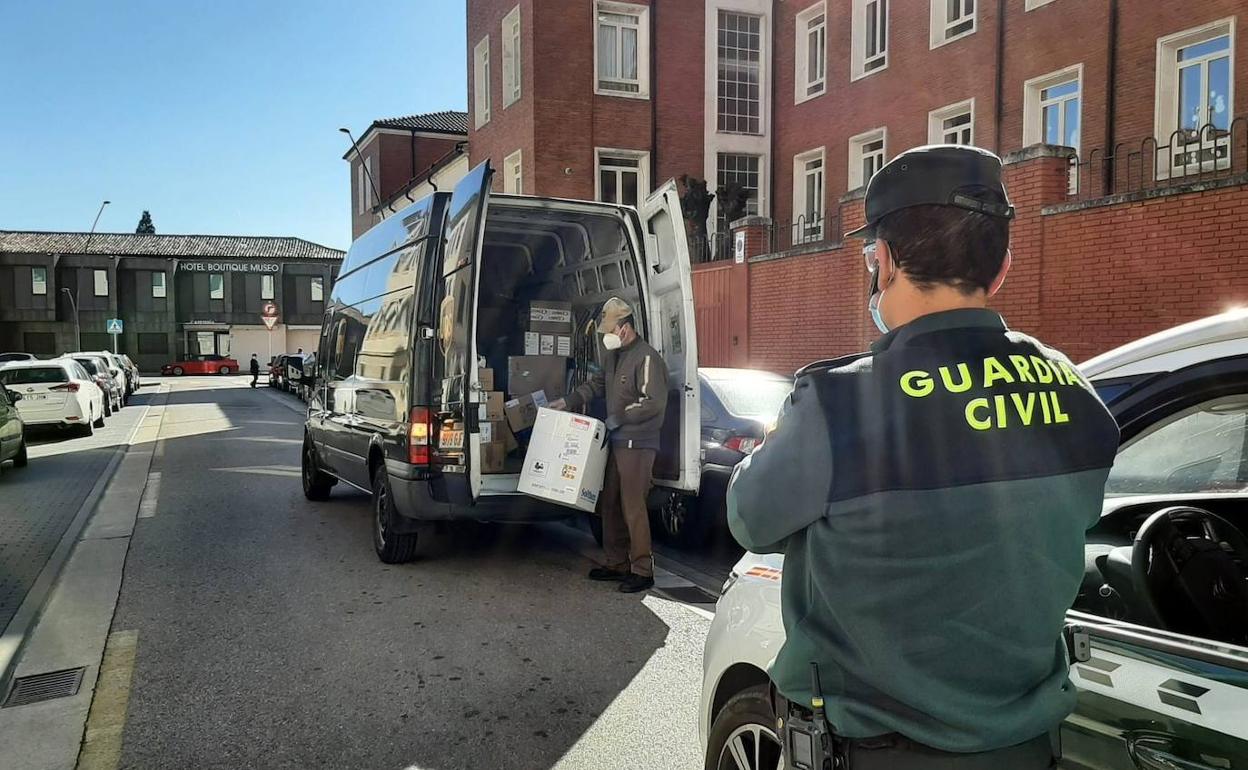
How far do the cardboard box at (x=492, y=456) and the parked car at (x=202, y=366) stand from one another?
60.4 m

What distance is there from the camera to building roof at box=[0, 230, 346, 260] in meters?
65.9

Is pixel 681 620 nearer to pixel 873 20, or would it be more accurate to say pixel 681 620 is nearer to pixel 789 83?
pixel 873 20

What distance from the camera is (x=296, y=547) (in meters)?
7.81

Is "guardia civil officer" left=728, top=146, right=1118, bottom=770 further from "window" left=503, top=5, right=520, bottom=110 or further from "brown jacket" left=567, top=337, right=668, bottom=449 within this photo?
"window" left=503, top=5, right=520, bottom=110

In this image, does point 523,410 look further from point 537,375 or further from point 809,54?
point 809,54

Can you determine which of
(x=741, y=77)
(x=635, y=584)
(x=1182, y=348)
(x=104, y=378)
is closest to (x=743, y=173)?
(x=741, y=77)

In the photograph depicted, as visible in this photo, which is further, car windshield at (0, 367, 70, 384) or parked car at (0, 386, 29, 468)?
car windshield at (0, 367, 70, 384)

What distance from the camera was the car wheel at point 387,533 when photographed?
273 inches

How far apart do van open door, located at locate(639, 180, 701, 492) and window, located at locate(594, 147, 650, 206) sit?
15.9 m

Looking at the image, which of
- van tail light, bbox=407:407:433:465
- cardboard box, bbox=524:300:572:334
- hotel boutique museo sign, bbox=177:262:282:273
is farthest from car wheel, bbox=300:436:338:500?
hotel boutique museo sign, bbox=177:262:282:273

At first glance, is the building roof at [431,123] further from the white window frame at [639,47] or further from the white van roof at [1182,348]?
the white van roof at [1182,348]

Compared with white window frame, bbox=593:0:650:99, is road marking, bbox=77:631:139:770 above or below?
below

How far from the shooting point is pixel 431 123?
41.0 m

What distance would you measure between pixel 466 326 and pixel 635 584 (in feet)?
6.99
